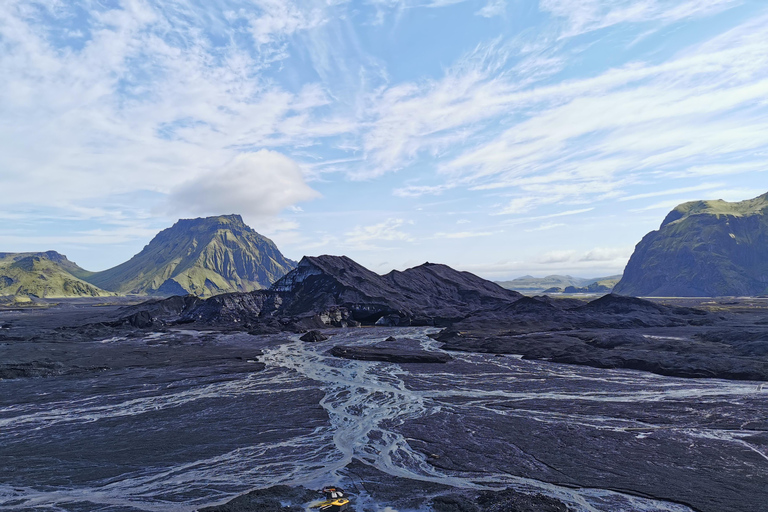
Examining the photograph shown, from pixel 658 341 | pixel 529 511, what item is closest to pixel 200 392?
pixel 529 511

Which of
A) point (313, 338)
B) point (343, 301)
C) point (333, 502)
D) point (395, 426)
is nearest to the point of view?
point (333, 502)

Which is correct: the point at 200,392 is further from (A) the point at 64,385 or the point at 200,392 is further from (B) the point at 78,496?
(B) the point at 78,496

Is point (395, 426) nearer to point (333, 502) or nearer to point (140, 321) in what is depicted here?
point (333, 502)

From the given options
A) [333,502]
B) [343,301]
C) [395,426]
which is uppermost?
[343,301]

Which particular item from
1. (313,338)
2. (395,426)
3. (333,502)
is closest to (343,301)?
(313,338)

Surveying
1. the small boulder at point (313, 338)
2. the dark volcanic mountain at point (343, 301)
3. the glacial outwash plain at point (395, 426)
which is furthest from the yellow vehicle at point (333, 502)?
the dark volcanic mountain at point (343, 301)

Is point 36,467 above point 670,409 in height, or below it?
above

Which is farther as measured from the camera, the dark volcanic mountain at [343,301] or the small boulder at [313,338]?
the dark volcanic mountain at [343,301]

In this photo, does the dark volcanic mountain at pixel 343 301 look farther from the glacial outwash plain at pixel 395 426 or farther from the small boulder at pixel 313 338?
the glacial outwash plain at pixel 395 426

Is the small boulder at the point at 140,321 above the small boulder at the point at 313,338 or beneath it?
above
